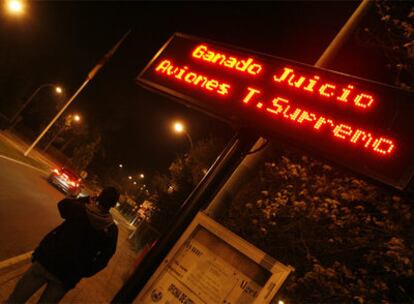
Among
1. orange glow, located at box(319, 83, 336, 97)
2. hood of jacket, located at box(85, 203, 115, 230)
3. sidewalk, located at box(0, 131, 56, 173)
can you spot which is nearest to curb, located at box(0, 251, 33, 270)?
hood of jacket, located at box(85, 203, 115, 230)

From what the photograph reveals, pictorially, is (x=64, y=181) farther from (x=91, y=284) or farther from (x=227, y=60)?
(x=227, y=60)

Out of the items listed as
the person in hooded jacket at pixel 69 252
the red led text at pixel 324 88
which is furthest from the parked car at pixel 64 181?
the red led text at pixel 324 88

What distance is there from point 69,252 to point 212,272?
158 centimetres

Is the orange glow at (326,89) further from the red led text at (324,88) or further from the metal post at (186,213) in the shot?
the metal post at (186,213)

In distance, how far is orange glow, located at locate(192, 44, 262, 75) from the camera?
16.9 feet

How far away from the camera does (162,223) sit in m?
16.0

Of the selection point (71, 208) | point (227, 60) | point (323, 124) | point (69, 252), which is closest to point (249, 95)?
point (227, 60)

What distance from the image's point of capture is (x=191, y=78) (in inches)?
213

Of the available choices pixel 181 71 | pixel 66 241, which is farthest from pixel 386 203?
pixel 66 241

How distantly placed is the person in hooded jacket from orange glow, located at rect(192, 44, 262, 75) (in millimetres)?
2669

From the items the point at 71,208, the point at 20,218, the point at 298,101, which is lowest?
the point at 20,218

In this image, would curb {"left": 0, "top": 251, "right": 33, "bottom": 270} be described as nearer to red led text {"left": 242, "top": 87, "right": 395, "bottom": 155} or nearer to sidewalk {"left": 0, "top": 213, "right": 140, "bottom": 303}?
sidewalk {"left": 0, "top": 213, "right": 140, "bottom": 303}

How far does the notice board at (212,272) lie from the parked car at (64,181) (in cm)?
1765

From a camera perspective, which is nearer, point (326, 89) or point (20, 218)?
point (326, 89)
